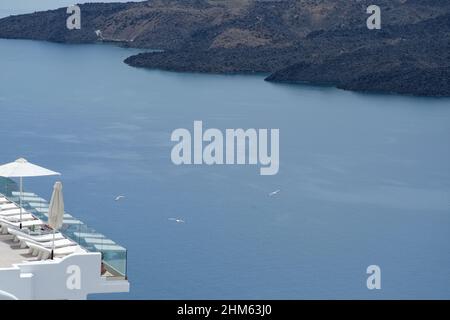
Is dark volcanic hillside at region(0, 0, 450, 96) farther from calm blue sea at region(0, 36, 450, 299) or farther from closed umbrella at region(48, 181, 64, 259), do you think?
closed umbrella at region(48, 181, 64, 259)

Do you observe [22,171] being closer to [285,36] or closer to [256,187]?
[256,187]

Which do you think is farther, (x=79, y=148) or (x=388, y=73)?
(x=388, y=73)

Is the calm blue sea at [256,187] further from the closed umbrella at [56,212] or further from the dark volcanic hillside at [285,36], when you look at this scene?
the closed umbrella at [56,212]

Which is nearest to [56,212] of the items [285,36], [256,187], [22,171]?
[22,171]

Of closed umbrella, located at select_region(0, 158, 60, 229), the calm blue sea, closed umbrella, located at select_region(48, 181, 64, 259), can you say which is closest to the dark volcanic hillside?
the calm blue sea
